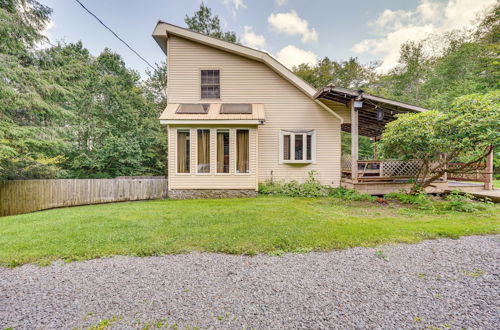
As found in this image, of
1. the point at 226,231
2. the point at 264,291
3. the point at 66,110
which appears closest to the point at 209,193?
the point at 226,231

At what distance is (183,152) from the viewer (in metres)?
8.55

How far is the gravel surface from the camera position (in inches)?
78.4

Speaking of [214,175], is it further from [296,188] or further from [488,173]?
[488,173]

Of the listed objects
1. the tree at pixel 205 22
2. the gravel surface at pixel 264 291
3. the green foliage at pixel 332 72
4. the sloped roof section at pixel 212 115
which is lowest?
the gravel surface at pixel 264 291

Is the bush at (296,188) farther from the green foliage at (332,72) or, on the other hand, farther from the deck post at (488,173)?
the green foliage at (332,72)

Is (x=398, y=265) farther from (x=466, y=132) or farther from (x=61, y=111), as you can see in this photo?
(x=61, y=111)

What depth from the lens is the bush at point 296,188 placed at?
880 cm

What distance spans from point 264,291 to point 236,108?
7602mm

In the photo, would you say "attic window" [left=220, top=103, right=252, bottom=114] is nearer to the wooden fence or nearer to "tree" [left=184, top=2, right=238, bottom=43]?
the wooden fence

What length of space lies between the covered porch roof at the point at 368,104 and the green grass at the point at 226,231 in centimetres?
447

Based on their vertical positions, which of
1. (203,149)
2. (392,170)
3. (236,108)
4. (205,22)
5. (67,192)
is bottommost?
(67,192)

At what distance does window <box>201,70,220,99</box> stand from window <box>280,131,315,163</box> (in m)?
3.71

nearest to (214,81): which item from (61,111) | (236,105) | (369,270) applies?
(236,105)

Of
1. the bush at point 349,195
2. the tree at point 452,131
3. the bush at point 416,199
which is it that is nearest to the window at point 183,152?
the bush at point 349,195
